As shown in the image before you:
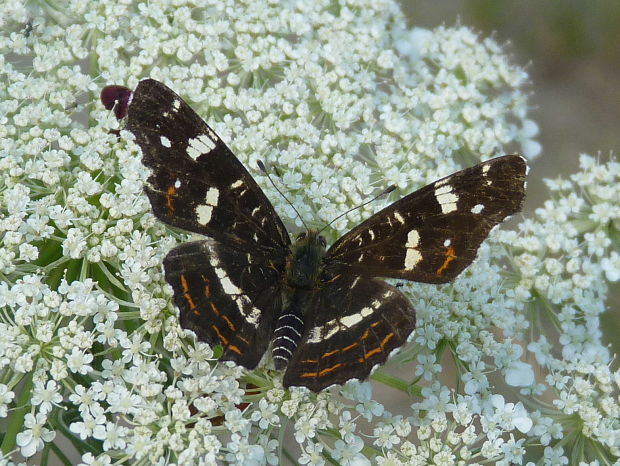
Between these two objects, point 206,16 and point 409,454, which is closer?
point 409,454

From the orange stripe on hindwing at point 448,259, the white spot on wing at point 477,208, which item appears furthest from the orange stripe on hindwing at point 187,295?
the white spot on wing at point 477,208

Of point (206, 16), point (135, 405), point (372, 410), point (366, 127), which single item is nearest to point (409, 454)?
point (372, 410)

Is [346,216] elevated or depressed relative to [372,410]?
elevated

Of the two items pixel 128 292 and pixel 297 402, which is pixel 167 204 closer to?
pixel 128 292

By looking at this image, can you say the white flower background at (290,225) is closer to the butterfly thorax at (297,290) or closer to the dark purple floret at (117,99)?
the dark purple floret at (117,99)

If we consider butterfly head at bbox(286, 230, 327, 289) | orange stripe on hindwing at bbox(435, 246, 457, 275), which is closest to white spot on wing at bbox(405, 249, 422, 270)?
orange stripe on hindwing at bbox(435, 246, 457, 275)

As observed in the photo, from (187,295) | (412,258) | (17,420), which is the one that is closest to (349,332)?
(412,258)
